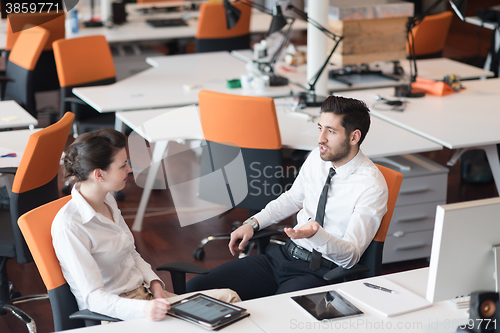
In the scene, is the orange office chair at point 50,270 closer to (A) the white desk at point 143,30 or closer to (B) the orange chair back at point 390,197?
(B) the orange chair back at point 390,197

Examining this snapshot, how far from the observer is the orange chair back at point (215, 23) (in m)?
5.26

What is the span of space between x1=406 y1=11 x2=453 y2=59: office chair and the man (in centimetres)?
290

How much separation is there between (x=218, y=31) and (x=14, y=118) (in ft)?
8.48

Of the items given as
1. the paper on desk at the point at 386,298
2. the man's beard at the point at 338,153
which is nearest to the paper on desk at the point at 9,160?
the man's beard at the point at 338,153

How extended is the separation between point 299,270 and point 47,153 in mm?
1190

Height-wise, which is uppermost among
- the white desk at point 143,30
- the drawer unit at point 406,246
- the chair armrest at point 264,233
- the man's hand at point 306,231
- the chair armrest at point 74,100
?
the white desk at point 143,30

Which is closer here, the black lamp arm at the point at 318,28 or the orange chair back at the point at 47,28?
the black lamp arm at the point at 318,28

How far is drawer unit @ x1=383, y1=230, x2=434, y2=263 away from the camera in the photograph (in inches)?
123

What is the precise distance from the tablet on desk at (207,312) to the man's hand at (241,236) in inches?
22.9

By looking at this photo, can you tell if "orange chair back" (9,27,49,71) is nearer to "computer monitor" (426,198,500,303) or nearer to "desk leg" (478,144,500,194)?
"desk leg" (478,144,500,194)

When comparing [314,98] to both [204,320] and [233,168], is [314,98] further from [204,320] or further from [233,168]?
[204,320]

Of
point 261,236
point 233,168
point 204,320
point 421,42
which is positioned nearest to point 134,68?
point 421,42

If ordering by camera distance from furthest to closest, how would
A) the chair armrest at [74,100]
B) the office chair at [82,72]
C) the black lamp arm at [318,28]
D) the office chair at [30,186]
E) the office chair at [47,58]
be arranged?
the office chair at [47,58] → the office chair at [82,72] → the chair armrest at [74,100] → the black lamp arm at [318,28] → the office chair at [30,186]

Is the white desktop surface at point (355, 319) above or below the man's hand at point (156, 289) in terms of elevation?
above
